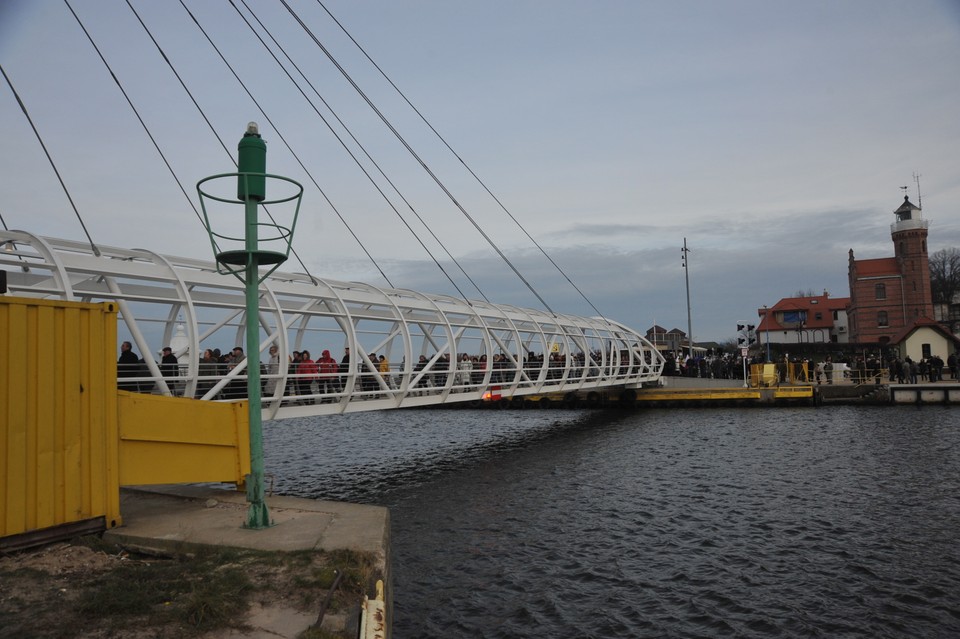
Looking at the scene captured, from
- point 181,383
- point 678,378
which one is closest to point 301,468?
point 181,383

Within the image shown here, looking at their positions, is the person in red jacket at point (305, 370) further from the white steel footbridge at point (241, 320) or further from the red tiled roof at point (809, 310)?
the red tiled roof at point (809, 310)

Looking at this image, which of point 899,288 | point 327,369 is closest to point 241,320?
point 327,369

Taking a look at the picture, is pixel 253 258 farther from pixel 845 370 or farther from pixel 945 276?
pixel 945 276

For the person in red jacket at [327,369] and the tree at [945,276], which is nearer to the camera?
the person in red jacket at [327,369]

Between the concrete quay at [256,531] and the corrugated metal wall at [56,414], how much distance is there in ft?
2.42

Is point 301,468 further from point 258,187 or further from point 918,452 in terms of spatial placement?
point 918,452

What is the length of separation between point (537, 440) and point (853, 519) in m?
18.1

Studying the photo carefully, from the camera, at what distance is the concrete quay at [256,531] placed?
6289 mm

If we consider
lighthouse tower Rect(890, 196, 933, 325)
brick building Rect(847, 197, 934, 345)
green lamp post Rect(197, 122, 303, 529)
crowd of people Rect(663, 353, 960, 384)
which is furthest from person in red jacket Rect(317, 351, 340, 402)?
lighthouse tower Rect(890, 196, 933, 325)

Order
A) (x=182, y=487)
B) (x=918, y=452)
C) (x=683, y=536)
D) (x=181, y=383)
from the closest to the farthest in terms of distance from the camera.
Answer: (x=182, y=487) < (x=683, y=536) < (x=181, y=383) < (x=918, y=452)

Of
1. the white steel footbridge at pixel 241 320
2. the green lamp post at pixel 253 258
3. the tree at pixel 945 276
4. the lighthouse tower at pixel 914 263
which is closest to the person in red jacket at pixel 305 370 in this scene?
the white steel footbridge at pixel 241 320

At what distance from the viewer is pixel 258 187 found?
30.1 feet

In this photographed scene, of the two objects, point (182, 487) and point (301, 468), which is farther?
point (301, 468)

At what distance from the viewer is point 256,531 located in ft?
29.3
